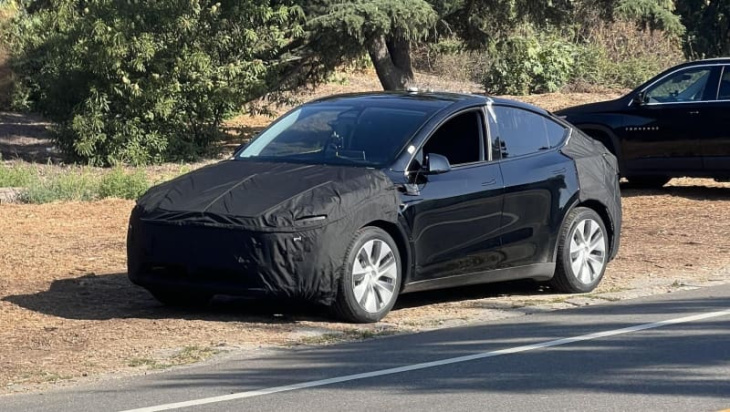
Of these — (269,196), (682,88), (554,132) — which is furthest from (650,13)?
(269,196)

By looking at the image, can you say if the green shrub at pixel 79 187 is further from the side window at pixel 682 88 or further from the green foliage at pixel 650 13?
the green foliage at pixel 650 13

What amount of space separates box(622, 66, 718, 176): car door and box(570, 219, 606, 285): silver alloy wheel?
21.4ft

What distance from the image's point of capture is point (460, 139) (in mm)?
10945

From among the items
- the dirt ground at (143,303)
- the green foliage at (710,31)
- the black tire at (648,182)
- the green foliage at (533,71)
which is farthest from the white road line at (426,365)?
the green foliage at (710,31)

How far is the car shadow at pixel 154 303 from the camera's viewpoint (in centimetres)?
1033

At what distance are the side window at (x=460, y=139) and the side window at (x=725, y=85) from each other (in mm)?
7567

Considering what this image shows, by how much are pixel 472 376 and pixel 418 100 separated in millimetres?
3587

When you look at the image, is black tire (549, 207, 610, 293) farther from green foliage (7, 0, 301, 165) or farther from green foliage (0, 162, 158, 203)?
green foliage (7, 0, 301, 165)

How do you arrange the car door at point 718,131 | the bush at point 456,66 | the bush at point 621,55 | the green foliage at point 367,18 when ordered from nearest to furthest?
the car door at point 718,131 < the green foliage at point 367,18 < the bush at point 621,55 < the bush at point 456,66

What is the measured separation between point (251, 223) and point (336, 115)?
1809mm

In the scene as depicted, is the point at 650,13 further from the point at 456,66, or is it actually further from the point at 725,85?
the point at 456,66

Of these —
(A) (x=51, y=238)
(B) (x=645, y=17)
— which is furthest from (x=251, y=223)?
(B) (x=645, y=17)

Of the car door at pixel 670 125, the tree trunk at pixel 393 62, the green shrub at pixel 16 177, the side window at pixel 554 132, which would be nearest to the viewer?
the side window at pixel 554 132

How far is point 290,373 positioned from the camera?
27.1 feet
